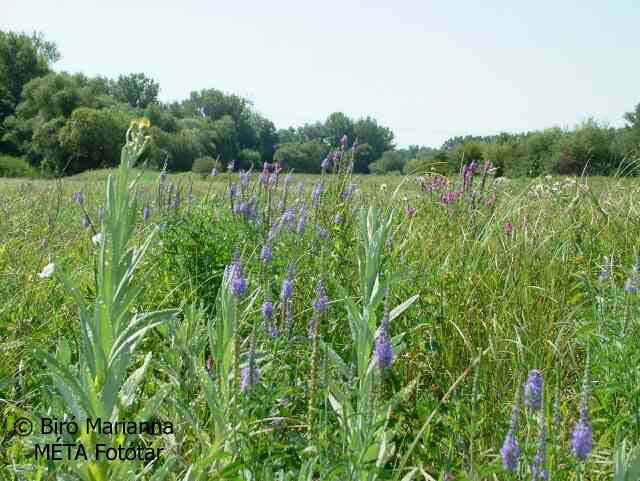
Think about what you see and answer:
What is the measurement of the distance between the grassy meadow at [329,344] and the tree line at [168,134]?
45.5 inches

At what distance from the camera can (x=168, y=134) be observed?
54.1 metres

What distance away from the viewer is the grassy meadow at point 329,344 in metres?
1.52

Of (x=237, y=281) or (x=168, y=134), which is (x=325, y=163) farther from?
(x=168, y=134)

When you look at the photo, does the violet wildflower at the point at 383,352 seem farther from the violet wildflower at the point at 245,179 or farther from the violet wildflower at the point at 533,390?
the violet wildflower at the point at 245,179

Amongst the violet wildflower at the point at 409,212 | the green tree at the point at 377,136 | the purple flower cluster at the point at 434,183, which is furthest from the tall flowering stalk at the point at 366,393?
the green tree at the point at 377,136

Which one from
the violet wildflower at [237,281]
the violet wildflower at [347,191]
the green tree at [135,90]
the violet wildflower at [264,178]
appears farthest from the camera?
the green tree at [135,90]

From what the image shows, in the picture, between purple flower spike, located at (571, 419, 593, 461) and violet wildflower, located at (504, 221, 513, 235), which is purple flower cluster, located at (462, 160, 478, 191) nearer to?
violet wildflower, located at (504, 221, 513, 235)

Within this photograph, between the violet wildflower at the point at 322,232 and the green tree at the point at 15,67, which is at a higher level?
the green tree at the point at 15,67

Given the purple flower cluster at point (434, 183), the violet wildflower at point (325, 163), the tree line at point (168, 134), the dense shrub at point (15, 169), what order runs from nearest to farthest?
the violet wildflower at point (325, 163) → the purple flower cluster at point (434, 183) → the tree line at point (168, 134) → the dense shrub at point (15, 169)

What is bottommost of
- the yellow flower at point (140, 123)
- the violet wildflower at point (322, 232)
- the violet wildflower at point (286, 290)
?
the violet wildflower at point (286, 290)

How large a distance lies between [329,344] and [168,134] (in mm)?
54604

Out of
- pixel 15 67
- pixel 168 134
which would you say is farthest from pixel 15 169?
pixel 15 67

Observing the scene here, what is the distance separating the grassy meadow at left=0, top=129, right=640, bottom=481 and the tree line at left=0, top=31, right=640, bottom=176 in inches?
45.5

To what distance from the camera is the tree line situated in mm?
26828
